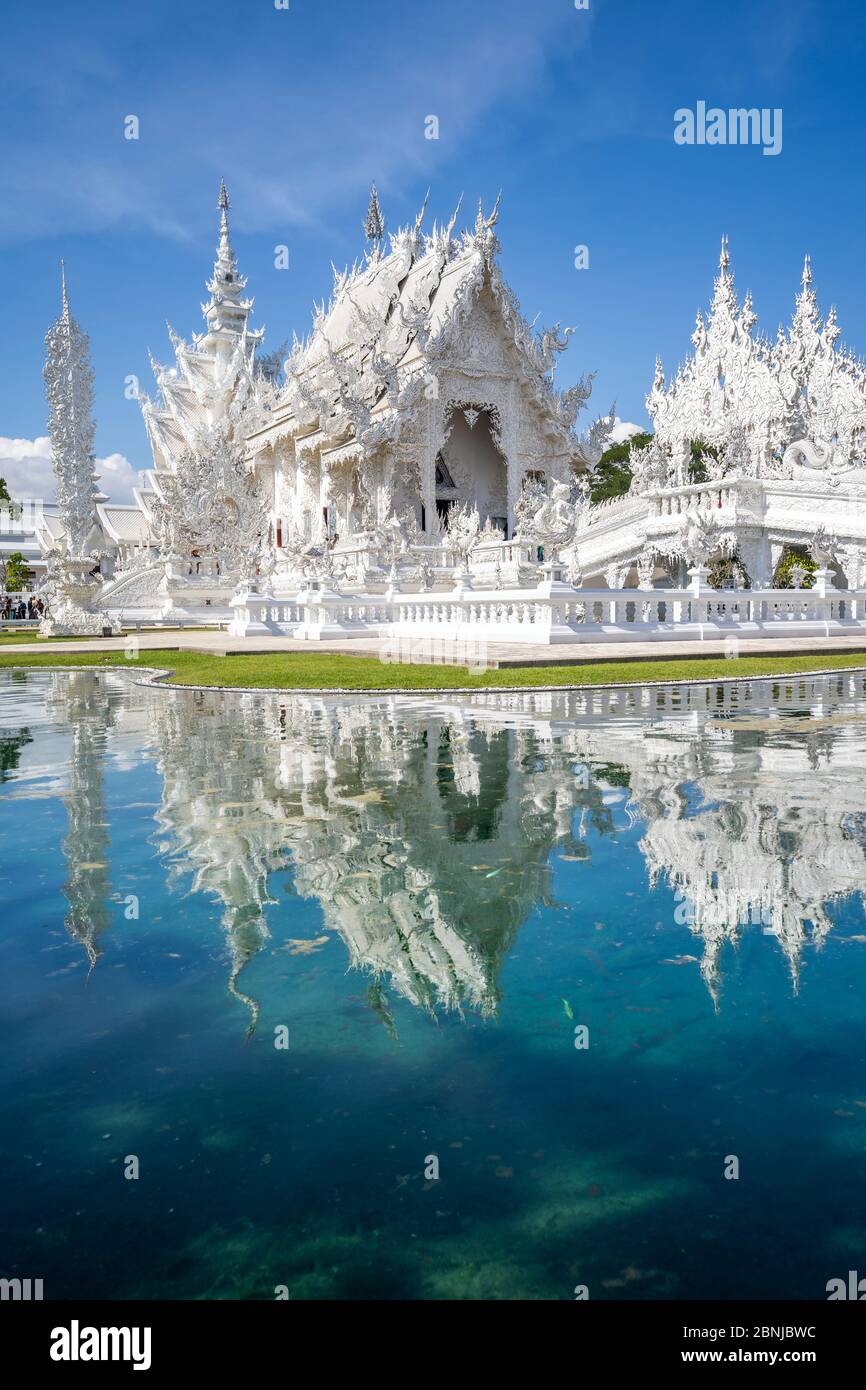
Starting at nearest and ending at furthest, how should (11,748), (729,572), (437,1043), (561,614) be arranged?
(437,1043), (11,748), (561,614), (729,572)

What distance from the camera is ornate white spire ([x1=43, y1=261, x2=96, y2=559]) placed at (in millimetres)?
26125

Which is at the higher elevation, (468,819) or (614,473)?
(614,473)

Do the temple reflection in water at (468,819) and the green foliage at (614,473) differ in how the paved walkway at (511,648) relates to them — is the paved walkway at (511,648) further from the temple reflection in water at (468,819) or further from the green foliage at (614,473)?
the green foliage at (614,473)

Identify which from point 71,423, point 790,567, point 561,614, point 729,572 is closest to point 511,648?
point 561,614

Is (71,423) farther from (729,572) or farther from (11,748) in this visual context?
(729,572)

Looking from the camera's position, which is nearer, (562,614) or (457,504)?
(562,614)

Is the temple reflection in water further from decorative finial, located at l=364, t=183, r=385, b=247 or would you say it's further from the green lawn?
decorative finial, located at l=364, t=183, r=385, b=247

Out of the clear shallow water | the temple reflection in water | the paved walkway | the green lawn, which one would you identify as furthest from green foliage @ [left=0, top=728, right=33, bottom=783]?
the paved walkway

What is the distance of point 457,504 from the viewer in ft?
108

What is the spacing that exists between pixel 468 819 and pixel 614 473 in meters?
61.4

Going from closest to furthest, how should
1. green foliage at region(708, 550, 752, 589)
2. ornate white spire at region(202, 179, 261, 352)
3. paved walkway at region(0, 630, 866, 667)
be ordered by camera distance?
paved walkway at region(0, 630, 866, 667) → green foliage at region(708, 550, 752, 589) → ornate white spire at region(202, 179, 261, 352)

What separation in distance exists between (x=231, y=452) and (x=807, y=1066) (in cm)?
4301

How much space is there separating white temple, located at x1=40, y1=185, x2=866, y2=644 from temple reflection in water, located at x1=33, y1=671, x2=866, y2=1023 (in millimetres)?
9202
